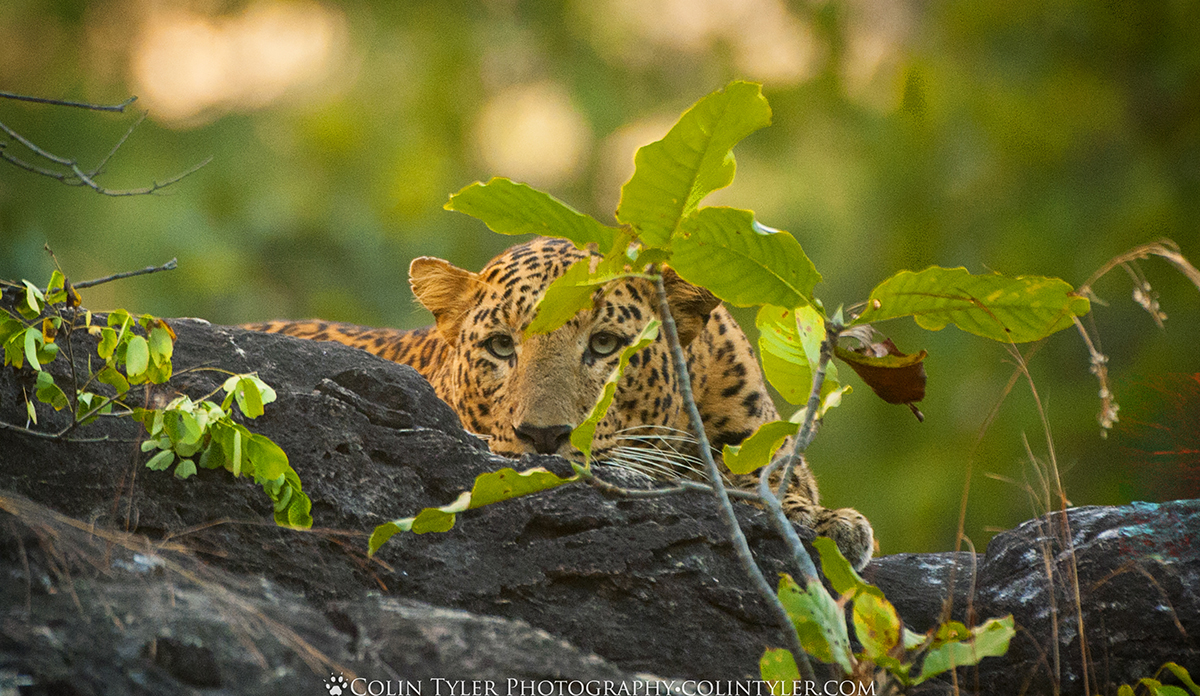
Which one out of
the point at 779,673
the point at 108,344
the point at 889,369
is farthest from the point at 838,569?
the point at 108,344

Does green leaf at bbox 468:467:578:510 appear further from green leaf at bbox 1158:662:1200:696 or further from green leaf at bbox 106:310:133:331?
green leaf at bbox 1158:662:1200:696

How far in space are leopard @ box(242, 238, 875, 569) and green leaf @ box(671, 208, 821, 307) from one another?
153cm

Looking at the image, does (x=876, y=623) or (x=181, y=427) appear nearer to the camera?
(x=876, y=623)

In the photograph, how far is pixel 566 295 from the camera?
290 cm

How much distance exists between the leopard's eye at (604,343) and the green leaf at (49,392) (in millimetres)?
2497

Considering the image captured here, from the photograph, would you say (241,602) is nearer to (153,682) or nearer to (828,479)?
(153,682)

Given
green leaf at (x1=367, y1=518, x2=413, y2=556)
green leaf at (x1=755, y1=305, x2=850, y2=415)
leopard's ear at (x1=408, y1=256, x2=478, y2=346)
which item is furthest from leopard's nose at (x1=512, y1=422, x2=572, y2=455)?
green leaf at (x1=367, y1=518, x2=413, y2=556)

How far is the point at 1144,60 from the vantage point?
13203 mm

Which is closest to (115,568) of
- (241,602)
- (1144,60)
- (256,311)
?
(241,602)

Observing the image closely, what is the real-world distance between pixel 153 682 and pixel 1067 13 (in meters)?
14.3

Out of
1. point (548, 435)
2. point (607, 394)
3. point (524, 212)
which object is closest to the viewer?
point (607, 394)

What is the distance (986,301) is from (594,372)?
7.70ft

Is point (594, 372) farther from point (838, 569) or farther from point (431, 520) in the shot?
point (431, 520)

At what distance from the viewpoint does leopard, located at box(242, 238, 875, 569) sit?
459 centimetres
